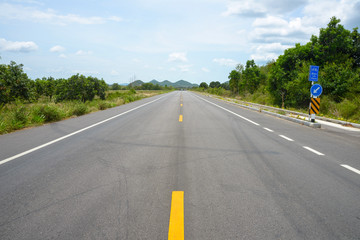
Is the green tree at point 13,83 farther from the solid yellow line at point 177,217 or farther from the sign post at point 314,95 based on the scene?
the sign post at point 314,95

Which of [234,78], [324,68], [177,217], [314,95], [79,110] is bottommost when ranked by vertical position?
[177,217]

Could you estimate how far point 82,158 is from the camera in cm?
530

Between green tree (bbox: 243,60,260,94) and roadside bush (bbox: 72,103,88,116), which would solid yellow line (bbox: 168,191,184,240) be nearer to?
roadside bush (bbox: 72,103,88,116)

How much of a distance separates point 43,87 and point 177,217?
191ft

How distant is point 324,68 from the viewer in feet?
62.5

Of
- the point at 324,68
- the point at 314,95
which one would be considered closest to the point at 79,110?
the point at 314,95

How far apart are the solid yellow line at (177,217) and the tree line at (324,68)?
52.4 feet

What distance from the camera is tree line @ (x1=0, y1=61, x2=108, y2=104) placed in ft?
64.6

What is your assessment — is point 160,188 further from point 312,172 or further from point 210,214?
point 312,172

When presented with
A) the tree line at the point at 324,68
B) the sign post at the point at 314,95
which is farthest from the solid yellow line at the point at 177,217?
the tree line at the point at 324,68

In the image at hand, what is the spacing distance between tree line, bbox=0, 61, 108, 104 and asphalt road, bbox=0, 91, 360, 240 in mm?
17087

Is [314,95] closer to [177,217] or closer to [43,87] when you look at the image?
[177,217]

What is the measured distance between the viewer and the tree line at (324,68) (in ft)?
57.2

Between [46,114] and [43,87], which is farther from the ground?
[43,87]
